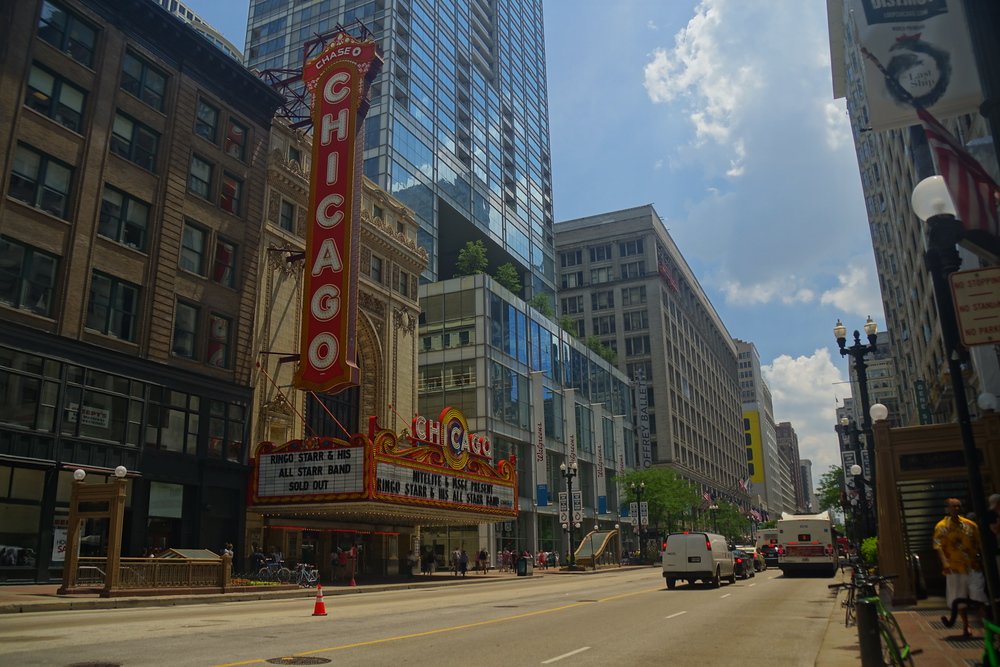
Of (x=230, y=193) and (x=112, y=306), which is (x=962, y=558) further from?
(x=230, y=193)

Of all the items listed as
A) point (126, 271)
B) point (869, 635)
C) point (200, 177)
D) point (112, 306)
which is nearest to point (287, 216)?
point (200, 177)

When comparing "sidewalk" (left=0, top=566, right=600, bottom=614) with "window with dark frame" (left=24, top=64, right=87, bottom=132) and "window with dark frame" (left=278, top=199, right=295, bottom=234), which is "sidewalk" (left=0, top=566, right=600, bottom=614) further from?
"window with dark frame" (left=278, top=199, right=295, bottom=234)

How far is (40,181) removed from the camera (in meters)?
27.8

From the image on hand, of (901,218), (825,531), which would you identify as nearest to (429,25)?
(901,218)

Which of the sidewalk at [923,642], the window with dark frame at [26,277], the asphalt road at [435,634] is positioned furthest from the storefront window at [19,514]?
the sidewalk at [923,642]

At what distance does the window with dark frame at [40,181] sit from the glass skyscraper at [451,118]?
35355 mm

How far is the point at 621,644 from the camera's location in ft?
41.9

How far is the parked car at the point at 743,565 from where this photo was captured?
38.2 metres

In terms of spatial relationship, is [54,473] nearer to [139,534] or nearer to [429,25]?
[139,534]

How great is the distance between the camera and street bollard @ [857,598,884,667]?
8.17 meters

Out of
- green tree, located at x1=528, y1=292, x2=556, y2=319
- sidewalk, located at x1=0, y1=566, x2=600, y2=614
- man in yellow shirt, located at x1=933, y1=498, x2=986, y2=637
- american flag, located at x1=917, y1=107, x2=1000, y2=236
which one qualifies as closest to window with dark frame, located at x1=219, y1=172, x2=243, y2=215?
sidewalk, located at x1=0, y1=566, x2=600, y2=614

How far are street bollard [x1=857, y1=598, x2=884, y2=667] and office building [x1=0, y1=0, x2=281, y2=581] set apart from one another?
2577 cm

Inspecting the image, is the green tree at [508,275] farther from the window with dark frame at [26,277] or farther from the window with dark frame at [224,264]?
the window with dark frame at [26,277]

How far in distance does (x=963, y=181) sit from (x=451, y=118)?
73378 mm
